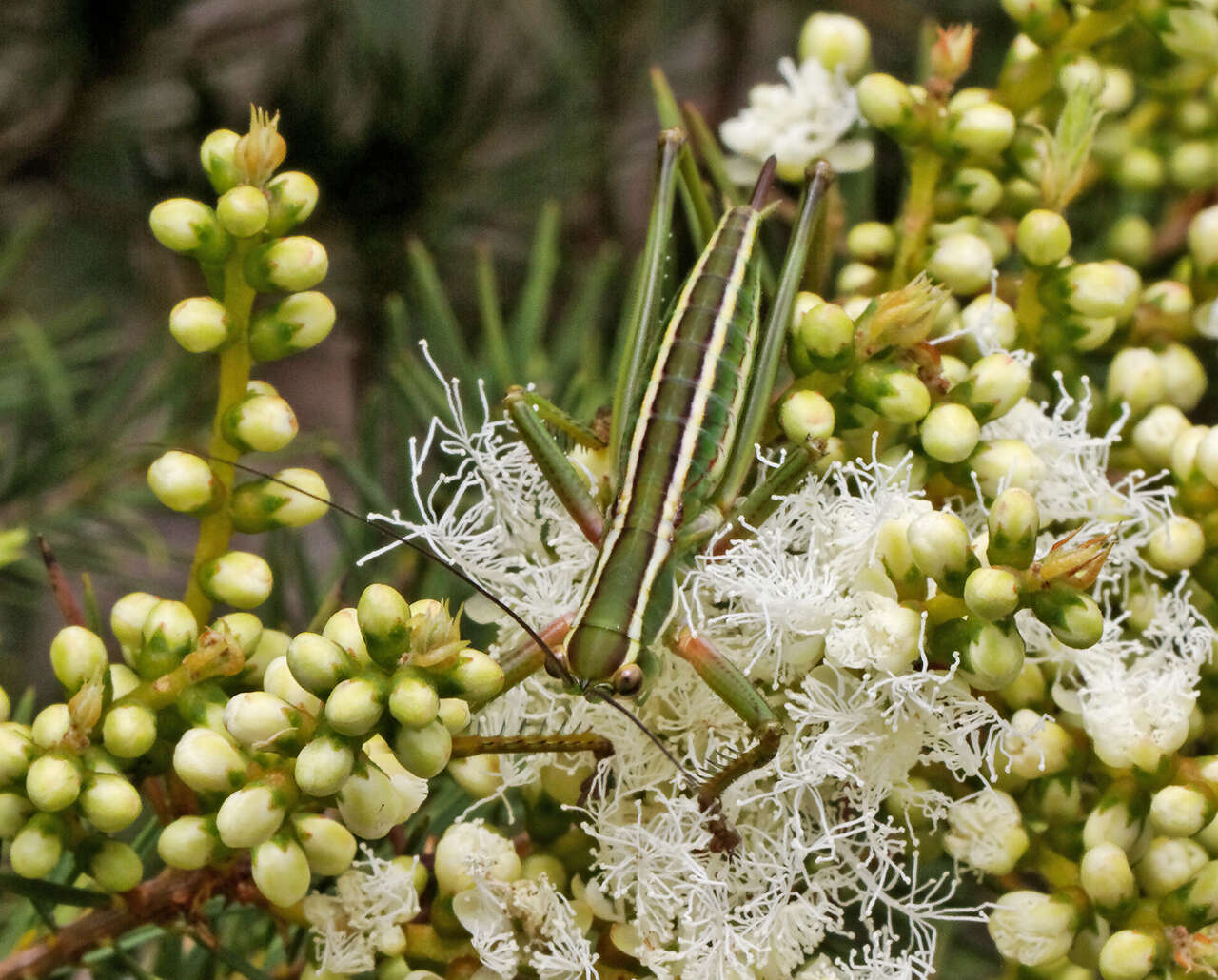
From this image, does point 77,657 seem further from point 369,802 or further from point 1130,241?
point 1130,241

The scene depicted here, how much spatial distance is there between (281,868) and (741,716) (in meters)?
0.16

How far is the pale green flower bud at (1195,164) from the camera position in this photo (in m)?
0.59

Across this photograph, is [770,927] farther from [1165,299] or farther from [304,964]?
[1165,299]

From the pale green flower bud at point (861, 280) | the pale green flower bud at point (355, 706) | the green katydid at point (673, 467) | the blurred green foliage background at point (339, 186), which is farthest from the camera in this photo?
the blurred green foliage background at point (339, 186)

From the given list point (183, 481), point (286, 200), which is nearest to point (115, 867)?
point (183, 481)

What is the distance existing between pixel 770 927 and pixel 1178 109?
1.48 feet

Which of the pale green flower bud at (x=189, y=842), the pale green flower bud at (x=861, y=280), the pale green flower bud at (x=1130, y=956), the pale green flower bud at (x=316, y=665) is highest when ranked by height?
the pale green flower bud at (x=861, y=280)

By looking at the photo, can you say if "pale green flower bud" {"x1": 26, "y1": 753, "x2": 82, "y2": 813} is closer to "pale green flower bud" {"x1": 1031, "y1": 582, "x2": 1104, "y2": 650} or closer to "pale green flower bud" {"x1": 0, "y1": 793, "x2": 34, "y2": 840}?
"pale green flower bud" {"x1": 0, "y1": 793, "x2": 34, "y2": 840}

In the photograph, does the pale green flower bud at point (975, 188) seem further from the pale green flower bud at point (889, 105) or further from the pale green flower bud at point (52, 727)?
the pale green flower bud at point (52, 727)

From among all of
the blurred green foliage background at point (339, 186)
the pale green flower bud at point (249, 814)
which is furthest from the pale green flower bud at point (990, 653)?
the blurred green foliage background at point (339, 186)

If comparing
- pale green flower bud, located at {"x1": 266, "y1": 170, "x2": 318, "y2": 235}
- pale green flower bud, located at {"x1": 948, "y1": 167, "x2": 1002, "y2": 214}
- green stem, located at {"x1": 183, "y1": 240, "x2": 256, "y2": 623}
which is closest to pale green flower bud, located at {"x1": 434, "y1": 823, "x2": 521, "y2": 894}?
green stem, located at {"x1": 183, "y1": 240, "x2": 256, "y2": 623}

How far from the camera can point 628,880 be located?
0.43 metres

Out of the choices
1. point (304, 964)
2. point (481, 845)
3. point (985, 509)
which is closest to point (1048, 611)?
point (985, 509)

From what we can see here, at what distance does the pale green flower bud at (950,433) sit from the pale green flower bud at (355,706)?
0.22m
